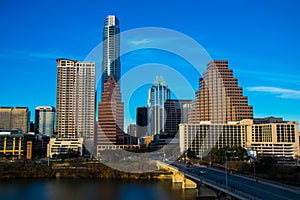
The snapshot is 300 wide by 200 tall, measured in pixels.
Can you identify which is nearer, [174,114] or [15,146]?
[15,146]

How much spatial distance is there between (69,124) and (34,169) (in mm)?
22738

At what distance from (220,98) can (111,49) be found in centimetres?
3487

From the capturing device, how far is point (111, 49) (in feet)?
219

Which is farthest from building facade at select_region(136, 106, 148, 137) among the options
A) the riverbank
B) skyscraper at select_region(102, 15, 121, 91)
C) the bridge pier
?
the bridge pier

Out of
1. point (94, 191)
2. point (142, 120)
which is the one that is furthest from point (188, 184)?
point (142, 120)

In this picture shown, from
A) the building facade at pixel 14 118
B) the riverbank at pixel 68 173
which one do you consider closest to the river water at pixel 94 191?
the riverbank at pixel 68 173

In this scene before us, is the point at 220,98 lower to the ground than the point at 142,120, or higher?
higher

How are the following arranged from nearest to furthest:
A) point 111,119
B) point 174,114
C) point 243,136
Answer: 1. point 243,136
2. point 111,119
3. point 174,114

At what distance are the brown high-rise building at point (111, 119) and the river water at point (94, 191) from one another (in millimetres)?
17537

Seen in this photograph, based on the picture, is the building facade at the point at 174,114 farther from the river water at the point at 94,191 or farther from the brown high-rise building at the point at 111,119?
the river water at the point at 94,191

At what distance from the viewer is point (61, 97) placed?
49.0 meters

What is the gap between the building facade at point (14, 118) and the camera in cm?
5688

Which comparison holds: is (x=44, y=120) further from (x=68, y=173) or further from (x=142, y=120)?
(x=68, y=173)

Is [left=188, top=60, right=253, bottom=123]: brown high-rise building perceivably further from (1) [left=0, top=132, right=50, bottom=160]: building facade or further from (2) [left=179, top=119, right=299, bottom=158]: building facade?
(1) [left=0, top=132, right=50, bottom=160]: building facade
